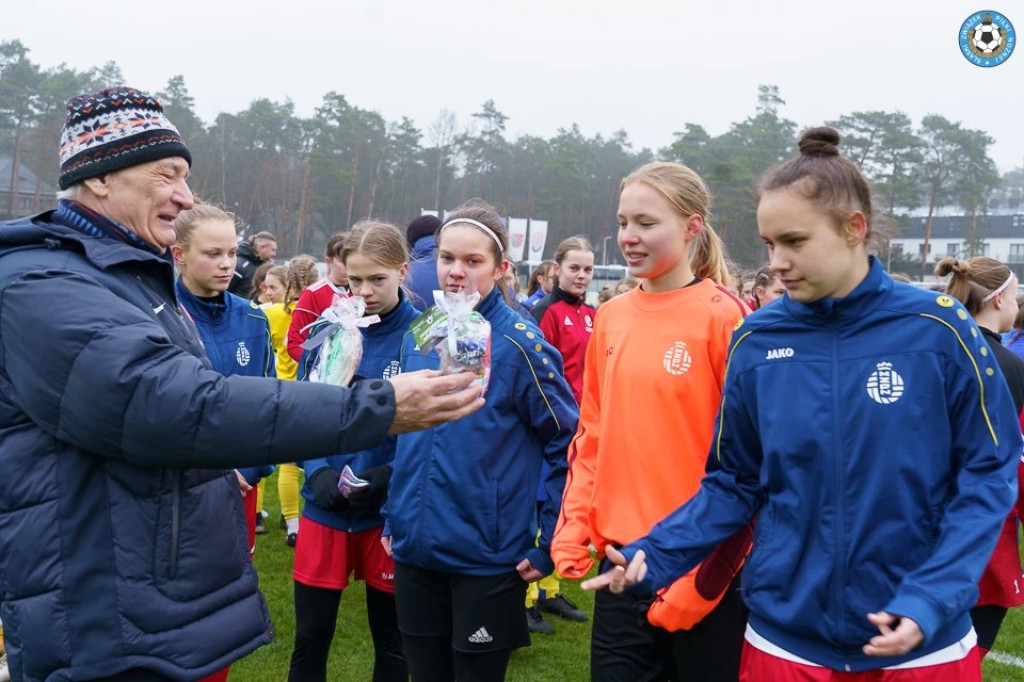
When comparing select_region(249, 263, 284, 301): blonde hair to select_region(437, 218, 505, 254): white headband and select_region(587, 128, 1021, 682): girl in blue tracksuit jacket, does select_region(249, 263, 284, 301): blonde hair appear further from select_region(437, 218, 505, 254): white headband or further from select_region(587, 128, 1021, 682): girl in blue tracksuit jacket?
select_region(587, 128, 1021, 682): girl in blue tracksuit jacket

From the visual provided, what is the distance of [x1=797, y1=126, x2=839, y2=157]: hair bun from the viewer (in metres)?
2.62

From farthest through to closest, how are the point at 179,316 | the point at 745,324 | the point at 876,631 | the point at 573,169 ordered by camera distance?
the point at 573,169, the point at 745,324, the point at 179,316, the point at 876,631

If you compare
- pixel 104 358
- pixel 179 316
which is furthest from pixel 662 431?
pixel 104 358

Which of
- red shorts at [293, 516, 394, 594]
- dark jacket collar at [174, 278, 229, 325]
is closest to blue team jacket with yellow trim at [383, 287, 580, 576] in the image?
red shorts at [293, 516, 394, 594]

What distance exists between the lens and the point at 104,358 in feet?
6.61

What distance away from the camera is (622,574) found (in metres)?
2.55

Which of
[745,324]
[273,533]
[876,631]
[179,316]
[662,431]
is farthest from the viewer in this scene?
[273,533]

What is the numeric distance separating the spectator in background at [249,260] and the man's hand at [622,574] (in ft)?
22.4

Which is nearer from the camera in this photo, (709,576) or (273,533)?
(709,576)

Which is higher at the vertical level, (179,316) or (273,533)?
(179,316)

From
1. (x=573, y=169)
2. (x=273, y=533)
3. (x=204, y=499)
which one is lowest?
(x=273, y=533)

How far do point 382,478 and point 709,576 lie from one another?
1.54 metres

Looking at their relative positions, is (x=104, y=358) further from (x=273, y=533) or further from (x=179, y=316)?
(x=273, y=533)

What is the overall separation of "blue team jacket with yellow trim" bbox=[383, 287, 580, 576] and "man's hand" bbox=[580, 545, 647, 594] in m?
0.76
